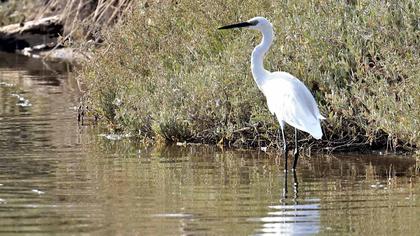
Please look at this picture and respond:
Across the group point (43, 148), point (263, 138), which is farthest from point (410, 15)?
point (43, 148)

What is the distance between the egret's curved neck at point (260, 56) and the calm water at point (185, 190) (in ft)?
3.07

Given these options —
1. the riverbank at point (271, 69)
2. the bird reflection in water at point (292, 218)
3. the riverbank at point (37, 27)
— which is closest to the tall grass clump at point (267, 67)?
the riverbank at point (271, 69)

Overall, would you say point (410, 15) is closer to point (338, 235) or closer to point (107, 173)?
point (107, 173)

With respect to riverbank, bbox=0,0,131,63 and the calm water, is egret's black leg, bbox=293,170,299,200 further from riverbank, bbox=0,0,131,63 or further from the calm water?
riverbank, bbox=0,0,131,63

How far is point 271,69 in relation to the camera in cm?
1348

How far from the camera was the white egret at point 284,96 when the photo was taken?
11.4 metres

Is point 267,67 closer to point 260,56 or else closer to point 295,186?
point 260,56

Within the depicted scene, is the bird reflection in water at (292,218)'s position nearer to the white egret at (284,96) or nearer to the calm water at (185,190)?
the calm water at (185,190)

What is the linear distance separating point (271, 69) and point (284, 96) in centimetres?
175

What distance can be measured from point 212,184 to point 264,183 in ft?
1.68

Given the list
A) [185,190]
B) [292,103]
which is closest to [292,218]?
[185,190]

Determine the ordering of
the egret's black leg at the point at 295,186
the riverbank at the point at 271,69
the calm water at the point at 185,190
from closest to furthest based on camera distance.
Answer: the calm water at the point at 185,190 < the egret's black leg at the point at 295,186 < the riverbank at the point at 271,69

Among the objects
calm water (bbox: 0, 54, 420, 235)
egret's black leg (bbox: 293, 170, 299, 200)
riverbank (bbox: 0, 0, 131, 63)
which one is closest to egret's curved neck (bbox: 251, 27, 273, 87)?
calm water (bbox: 0, 54, 420, 235)

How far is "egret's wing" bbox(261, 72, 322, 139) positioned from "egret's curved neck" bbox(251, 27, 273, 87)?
12 centimetres
